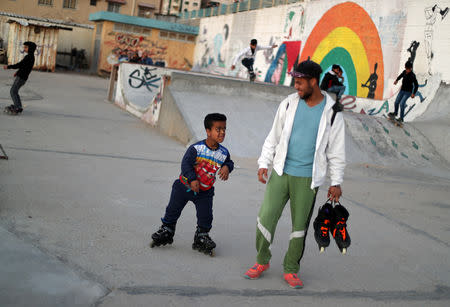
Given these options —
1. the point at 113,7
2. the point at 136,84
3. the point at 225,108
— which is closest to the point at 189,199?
the point at 225,108

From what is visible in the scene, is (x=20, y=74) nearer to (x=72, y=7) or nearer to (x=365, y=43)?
(x=365, y=43)

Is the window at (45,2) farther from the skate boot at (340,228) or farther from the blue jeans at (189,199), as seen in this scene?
the skate boot at (340,228)

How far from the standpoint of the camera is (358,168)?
1060 centimetres

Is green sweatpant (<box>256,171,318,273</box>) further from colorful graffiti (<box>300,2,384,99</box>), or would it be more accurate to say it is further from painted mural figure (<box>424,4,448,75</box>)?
colorful graffiti (<box>300,2,384,99</box>)

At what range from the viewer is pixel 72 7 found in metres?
44.9

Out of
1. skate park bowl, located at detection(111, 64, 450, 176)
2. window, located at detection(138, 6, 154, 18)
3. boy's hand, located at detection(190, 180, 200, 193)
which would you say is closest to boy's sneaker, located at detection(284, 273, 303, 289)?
boy's hand, located at detection(190, 180, 200, 193)

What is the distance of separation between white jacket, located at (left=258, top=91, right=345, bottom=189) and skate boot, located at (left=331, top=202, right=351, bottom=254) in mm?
251

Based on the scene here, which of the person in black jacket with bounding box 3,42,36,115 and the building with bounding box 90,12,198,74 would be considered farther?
the building with bounding box 90,12,198,74

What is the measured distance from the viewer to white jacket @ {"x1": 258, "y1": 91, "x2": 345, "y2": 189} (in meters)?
3.80

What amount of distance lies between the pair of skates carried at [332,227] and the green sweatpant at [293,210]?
4.1 inches

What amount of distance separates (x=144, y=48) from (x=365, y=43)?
71.5ft

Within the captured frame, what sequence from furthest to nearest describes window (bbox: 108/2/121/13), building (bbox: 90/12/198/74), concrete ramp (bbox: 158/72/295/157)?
window (bbox: 108/2/121/13)
building (bbox: 90/12/198/74)
concrete ramp (bbox: 158/72/295/157)

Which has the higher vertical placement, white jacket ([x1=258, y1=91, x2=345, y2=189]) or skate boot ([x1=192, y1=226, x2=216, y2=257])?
white jacket ([x1=258, y1=91, x2=345, y2=189])

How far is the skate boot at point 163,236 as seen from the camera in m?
4.39
